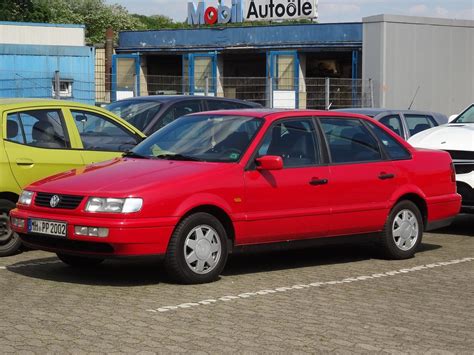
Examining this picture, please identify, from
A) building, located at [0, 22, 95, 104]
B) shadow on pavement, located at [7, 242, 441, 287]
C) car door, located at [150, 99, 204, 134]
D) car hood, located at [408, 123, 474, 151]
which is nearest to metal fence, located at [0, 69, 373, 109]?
building, located at [0, 22, 95, 104]

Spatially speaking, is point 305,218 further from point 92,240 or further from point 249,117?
point 92,240

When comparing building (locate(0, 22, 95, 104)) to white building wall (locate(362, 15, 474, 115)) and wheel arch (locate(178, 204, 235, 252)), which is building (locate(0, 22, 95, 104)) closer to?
white building wall (locate(362, 15, 474, 115))

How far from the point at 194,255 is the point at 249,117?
5.59 feet

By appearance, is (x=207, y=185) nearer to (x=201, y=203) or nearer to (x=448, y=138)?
(x=201, y=203)

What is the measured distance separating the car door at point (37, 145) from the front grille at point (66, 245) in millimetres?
1636

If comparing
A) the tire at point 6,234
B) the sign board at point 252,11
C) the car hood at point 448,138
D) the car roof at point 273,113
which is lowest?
the tire at point 6,234

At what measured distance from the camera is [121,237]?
8.32 meters

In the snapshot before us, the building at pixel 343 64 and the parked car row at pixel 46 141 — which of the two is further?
the building at pixel 343 64

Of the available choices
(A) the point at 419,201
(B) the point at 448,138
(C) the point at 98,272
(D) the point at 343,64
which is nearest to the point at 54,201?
(C) the point at 98,272

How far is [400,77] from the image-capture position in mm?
32438

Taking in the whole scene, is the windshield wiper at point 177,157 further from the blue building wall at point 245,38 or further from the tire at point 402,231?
the blue building wall at point 245,38

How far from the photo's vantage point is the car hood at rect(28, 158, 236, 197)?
336 inches

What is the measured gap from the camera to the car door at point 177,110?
14.6 m

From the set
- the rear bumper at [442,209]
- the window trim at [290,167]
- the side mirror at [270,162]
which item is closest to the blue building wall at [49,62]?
the rear bumper at [442,209]
